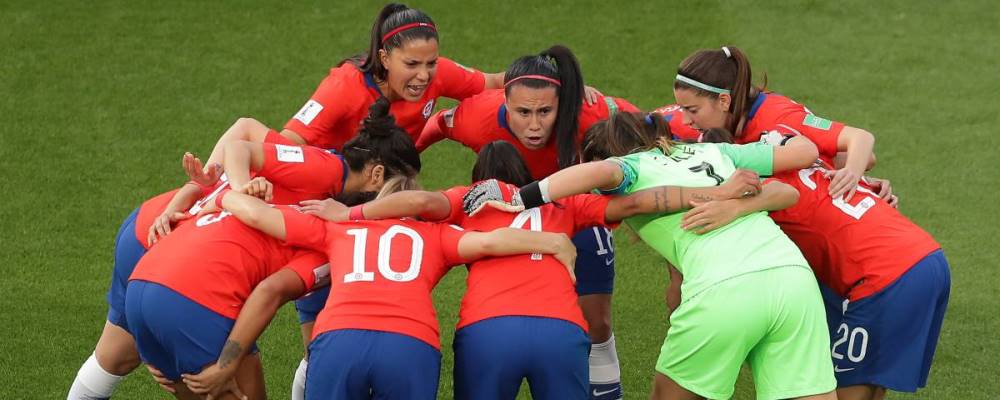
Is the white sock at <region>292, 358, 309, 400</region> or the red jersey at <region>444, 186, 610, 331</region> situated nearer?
the red jersey at <region>444, 186, 610, 331</region>

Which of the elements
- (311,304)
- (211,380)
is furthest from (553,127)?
(211,380)

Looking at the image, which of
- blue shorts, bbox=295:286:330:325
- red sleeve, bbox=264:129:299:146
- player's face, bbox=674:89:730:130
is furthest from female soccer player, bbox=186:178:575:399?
player's face, bbox=674:89:730:130

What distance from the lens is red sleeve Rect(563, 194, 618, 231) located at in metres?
5.12

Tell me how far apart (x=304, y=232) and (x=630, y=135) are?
53.9 inches

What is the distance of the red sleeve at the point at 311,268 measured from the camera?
196 inches

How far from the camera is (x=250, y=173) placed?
17.8ft

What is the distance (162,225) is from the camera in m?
5.23

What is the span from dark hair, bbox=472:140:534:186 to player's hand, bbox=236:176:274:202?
868 mm

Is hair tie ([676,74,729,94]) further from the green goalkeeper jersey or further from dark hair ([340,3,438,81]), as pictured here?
dark hair ([340,3,438,81])

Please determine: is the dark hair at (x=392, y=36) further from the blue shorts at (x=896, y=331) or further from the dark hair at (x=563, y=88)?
the blue shorts at (x=896, y=331)

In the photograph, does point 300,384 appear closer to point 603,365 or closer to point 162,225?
point 162,225

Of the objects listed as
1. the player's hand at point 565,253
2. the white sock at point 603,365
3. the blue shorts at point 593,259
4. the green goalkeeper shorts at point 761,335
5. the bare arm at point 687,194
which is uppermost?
the bare arm at point 687,194

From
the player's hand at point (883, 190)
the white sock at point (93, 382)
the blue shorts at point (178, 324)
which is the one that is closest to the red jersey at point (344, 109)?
the blue shorts at point (178, 324)

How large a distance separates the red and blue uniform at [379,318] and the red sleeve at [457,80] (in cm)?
147
